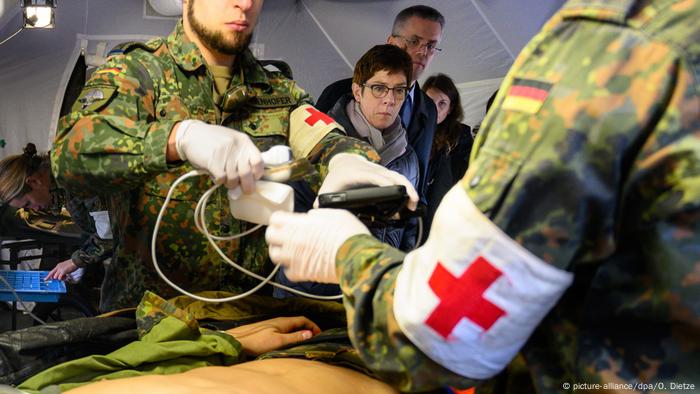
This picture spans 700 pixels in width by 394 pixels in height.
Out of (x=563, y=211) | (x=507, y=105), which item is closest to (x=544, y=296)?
(x=563, y=211)

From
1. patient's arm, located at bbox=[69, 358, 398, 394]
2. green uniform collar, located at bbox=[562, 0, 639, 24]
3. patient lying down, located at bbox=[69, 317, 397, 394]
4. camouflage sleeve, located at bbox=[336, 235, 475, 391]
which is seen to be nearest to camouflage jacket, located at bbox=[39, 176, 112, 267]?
patient lying down, located at bbox=[69, 317, 397, 394]

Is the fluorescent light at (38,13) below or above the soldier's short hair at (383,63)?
above

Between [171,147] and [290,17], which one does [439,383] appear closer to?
[171,147]

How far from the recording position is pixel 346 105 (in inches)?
94.5

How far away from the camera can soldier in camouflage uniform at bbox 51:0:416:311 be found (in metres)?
1.56

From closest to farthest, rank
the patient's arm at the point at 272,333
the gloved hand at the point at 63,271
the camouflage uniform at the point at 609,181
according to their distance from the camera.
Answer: the camouflage uniform at the point at 609,181, the patient's arm at the point at 272,333, the gloved hand at the point at 63,271

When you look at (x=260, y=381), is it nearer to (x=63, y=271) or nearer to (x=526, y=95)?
(x=526, y=95)

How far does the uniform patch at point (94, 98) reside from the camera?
5.07ft

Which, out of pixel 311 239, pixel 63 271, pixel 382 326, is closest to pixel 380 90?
pixel 63 271

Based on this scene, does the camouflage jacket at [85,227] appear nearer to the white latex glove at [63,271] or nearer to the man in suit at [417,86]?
the white latex glove at [63,271]

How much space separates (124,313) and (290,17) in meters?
2.05

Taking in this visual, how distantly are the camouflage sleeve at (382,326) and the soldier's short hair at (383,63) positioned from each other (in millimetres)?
1519

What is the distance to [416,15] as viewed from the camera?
278 centimetres

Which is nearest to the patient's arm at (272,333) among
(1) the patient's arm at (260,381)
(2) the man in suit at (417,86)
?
(1) the patient's arm at (260,381)
